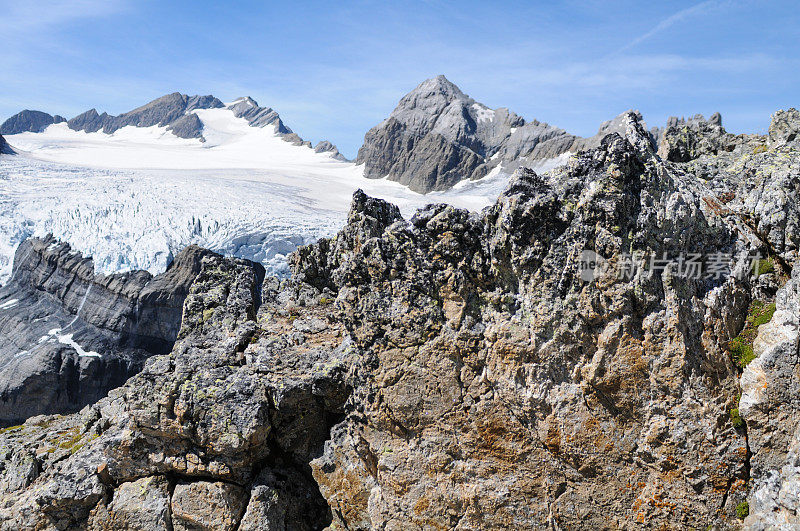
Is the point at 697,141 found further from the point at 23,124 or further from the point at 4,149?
the point at 23,124

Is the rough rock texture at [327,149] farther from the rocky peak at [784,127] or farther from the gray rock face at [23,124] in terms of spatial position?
the rocky peak at [784,127]

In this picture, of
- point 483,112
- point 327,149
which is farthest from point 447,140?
point 327,149

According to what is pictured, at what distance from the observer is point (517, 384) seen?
7805 millimetres

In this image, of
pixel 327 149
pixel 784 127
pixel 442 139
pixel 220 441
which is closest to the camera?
pixel 220 441

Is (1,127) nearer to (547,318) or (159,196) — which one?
(159,196)

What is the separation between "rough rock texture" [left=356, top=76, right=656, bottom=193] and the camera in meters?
114

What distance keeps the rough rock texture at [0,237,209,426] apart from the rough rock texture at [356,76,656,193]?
234ft

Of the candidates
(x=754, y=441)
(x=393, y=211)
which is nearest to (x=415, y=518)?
(x=754, y=441)

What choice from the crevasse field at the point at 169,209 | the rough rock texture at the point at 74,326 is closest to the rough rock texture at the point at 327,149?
the crevasse field at the point at 169,209

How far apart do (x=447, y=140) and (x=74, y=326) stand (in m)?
87.2

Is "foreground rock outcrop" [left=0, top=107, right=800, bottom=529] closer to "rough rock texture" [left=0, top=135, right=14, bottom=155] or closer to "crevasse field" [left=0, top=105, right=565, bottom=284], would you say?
"crevasse field" [left=0, top=105, right=565, bottom=284]

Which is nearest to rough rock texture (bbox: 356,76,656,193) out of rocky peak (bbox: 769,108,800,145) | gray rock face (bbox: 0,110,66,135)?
rocky peak (bbox: 769,108,800,145)

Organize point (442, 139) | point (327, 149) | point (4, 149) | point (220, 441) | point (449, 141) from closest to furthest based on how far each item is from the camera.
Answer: point (220, 441) < point (4, 149) < point (442, 139) < point (449, 141) < point (327, 149)

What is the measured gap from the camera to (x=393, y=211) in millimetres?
11469
